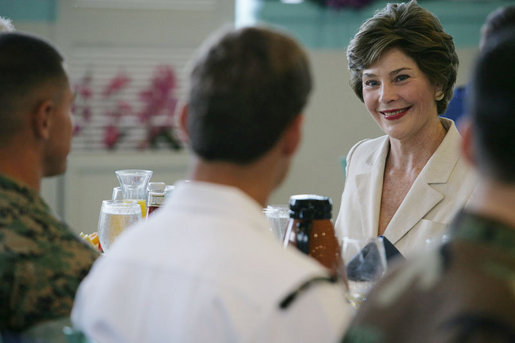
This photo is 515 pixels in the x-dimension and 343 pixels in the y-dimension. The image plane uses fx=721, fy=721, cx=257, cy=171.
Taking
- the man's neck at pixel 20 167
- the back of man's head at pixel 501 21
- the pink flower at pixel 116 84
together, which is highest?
the back of man's head at pixel 501 21

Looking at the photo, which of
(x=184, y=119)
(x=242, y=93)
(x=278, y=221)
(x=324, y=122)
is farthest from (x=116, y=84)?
(x=242, y=93)

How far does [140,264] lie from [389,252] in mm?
881

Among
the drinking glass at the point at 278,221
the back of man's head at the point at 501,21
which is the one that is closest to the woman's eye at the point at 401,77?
the back of man's head at the point at 501,21

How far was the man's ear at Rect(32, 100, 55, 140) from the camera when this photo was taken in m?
1.42

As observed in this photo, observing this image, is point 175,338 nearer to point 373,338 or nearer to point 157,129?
point 373,338

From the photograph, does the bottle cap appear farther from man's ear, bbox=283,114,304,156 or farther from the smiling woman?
the smiling woman

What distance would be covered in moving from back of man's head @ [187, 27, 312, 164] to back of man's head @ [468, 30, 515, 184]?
292mm

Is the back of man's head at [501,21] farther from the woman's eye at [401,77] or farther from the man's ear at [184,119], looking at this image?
the man's ear at [184,119]

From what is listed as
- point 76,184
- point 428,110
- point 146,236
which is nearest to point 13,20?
point 76,184

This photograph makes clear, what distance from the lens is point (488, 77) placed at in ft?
2.58

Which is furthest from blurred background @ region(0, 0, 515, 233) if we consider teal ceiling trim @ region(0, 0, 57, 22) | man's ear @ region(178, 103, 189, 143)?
man's ear @ region(178, 103, 189, 143)

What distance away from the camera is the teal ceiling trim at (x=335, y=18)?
4.88 metres

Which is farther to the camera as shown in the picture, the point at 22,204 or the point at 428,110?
the point at 428,110

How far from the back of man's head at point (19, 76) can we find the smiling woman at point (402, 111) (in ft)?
4.18
